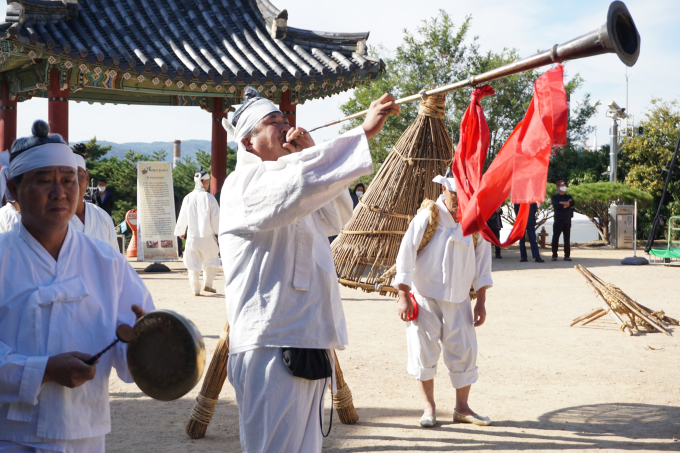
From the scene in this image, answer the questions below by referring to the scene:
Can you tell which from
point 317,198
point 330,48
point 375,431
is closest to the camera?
point 317,198

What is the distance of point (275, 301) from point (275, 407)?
1.36 ft

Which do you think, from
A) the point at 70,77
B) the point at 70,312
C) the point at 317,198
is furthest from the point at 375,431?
the point at 70,77

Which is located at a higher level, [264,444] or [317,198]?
[317,198]

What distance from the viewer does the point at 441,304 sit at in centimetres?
456

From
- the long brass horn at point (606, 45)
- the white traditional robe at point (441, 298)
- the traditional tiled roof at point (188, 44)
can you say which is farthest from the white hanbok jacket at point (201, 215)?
the long brass horn at point (606, 45)

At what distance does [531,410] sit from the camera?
479cm

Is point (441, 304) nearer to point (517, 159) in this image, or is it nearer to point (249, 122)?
point (517, 159)

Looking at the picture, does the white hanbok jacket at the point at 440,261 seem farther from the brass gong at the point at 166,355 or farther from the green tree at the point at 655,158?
the green tree at the point at 655,158

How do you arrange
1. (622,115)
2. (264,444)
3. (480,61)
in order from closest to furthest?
(264,444)
(622,115)
(480,61)

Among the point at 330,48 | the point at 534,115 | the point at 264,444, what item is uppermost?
the point at 330,48

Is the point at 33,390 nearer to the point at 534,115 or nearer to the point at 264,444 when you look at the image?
the point at 264,444

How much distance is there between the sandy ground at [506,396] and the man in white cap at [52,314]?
2.22m

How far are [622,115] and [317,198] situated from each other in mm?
A: 20952

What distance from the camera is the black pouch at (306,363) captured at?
2498 millimetres
